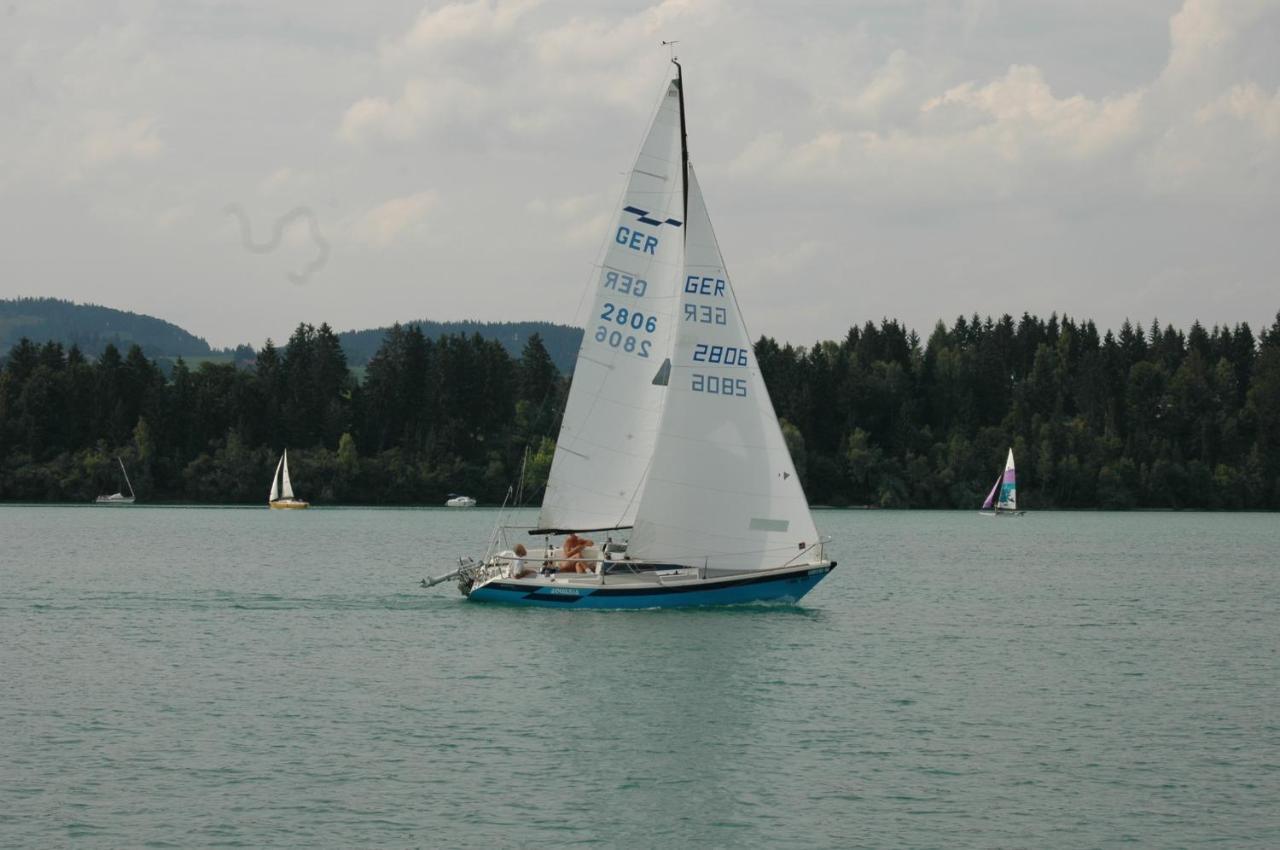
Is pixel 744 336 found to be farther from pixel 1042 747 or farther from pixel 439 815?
pixel 439 815

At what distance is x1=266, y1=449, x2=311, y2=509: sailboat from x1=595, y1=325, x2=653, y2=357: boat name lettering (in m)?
132

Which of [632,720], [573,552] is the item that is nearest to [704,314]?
[573,552]

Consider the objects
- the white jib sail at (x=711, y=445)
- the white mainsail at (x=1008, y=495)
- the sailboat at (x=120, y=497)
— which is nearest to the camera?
the white jib sail at (x=711, y=445)

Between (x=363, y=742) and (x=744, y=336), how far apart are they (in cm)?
1974

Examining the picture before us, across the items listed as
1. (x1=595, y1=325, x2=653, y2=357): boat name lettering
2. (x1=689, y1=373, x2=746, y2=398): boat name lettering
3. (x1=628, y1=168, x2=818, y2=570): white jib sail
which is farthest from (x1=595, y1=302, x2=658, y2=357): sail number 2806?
(x1=689, y1=373, x2=746, y2=398): boat name lettering

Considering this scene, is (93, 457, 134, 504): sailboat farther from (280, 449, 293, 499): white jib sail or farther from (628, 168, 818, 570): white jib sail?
(628, 168, 818, 570): white jib sail

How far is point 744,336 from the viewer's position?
1886 inches

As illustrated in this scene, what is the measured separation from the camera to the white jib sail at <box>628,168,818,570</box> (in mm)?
47469

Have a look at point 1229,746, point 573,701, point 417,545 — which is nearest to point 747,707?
point 573,701

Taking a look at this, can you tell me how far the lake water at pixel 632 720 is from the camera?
26.3 m

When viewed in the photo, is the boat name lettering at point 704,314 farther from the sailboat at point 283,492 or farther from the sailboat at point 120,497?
the sailboat at point 120,497

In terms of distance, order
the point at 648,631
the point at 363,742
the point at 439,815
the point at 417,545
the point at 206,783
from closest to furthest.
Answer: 1. the point at 439,815
2. the point at 206,783
3. the point at 363,742
4. the point at 648,631
5. the point at 417,545

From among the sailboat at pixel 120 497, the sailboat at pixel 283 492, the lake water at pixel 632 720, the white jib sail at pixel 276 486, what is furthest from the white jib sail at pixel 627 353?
the sailboat at pixel 120 497

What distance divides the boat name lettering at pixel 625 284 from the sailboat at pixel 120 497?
14304 centimetres
